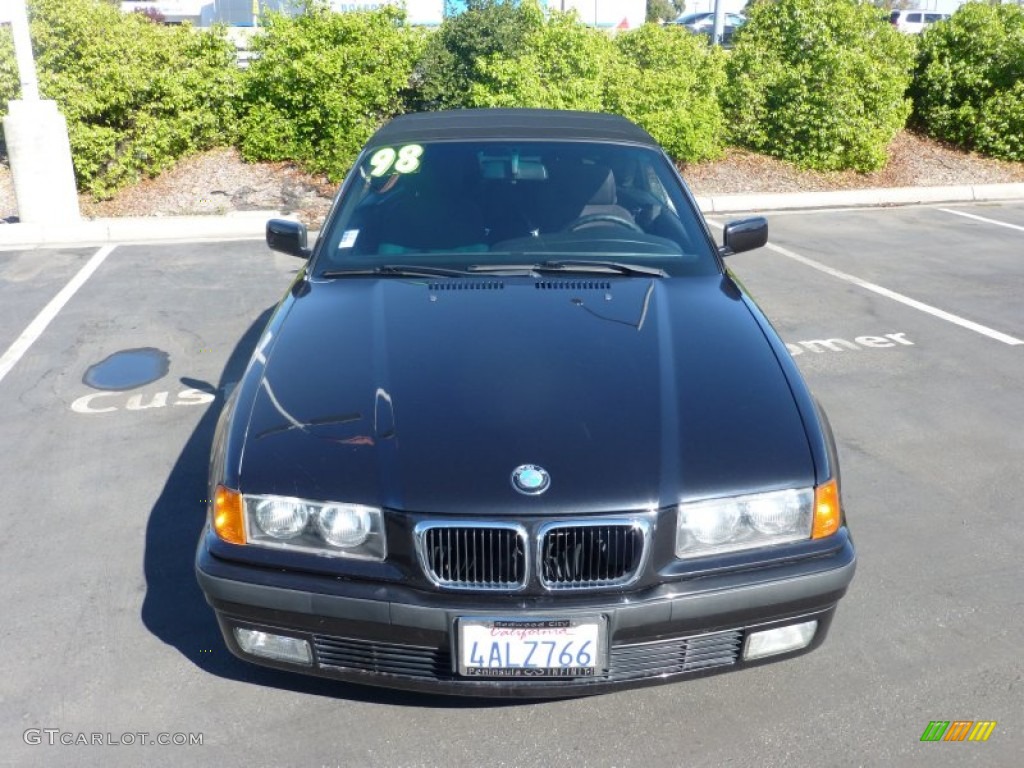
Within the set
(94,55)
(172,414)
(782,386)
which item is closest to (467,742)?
(782,386)

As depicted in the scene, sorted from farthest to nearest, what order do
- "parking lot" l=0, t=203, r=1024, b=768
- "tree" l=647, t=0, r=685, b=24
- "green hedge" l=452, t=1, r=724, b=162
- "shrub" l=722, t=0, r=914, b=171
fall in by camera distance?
"tree" l=647, t=0, r=685, b=24
"shrub" l=722, t=0, r=914, b=171
"green hedge" l=452, t=1, r=724, b=162
"parking lot" l=0, t=203, r=1024, b=768

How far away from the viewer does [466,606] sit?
2633 mm

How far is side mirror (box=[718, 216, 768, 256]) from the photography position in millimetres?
4609

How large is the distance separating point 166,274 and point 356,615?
21.4 ft

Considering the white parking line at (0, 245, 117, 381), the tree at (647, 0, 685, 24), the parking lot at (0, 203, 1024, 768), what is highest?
the tree at (647, 0, 685, 24)

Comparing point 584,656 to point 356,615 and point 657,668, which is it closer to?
point 657,668

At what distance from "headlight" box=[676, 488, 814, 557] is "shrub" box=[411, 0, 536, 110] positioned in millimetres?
9989

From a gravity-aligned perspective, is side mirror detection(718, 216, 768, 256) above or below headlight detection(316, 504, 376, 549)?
above

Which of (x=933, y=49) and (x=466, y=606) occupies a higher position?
(x=933, y=49)

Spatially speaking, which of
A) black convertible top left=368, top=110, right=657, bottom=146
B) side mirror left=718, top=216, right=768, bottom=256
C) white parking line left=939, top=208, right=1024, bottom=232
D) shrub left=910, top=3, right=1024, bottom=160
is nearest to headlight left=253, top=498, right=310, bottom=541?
black convertible top left=368, top=110, right=657, bottom=146

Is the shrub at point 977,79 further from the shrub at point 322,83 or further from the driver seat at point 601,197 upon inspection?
the driver seat at point 601,197

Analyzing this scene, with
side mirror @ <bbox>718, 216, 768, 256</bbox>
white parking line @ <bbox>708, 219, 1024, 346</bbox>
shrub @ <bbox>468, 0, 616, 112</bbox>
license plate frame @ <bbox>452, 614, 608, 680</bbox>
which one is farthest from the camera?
shrub @ <bbox>468, 0, 616, 112</bbox>

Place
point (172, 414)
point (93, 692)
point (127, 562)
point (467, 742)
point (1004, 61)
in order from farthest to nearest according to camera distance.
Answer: point (1004, 61) < point (172, 414) < point (127, 562) < point (93, 692) < point (467, 742)

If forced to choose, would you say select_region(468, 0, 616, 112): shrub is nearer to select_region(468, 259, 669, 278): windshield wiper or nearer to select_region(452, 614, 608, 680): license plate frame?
select_region(468, 259, 669, 278): windshield wiper
